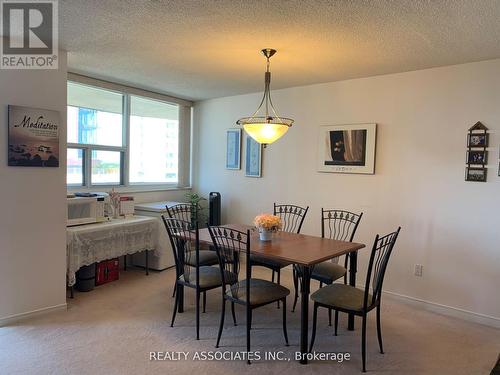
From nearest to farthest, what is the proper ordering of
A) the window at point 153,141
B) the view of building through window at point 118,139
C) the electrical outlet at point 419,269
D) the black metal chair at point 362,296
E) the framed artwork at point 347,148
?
the black metal chair at point 362,296 < the electrical outlet at point 419,269 < the framed artwork at point 347,148 < the view of building through window at point 118,139 < the window at point 153,141

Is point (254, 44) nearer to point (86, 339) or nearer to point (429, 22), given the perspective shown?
point (429, 22)

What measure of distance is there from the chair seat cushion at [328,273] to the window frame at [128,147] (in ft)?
9.05

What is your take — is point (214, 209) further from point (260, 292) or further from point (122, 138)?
point (260, 292)

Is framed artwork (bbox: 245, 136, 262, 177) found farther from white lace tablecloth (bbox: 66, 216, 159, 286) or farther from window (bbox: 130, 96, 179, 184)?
white lace tablecloth (bbox: 66, 216, 159, 286)

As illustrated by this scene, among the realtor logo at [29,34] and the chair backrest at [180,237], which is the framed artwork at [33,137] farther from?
the chair backrest at [180,237]

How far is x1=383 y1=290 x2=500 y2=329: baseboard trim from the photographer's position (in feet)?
10.6

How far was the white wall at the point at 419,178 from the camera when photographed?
326 cm

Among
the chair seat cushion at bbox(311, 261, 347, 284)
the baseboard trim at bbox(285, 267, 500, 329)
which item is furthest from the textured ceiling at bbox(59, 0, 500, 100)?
the baseboard trim at bbox(285, 267, 500, 329)

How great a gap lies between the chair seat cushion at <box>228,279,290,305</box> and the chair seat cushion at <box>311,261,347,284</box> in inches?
21.0

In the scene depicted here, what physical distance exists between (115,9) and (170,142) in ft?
10.2

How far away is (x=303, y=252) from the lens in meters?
2.73

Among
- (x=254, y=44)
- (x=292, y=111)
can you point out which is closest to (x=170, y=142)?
(x=292, y=111)

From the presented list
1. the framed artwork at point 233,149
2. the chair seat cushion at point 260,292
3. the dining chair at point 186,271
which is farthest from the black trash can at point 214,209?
the chair seat cushion at point 260,292

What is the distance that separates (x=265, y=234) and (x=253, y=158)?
2.01 m
